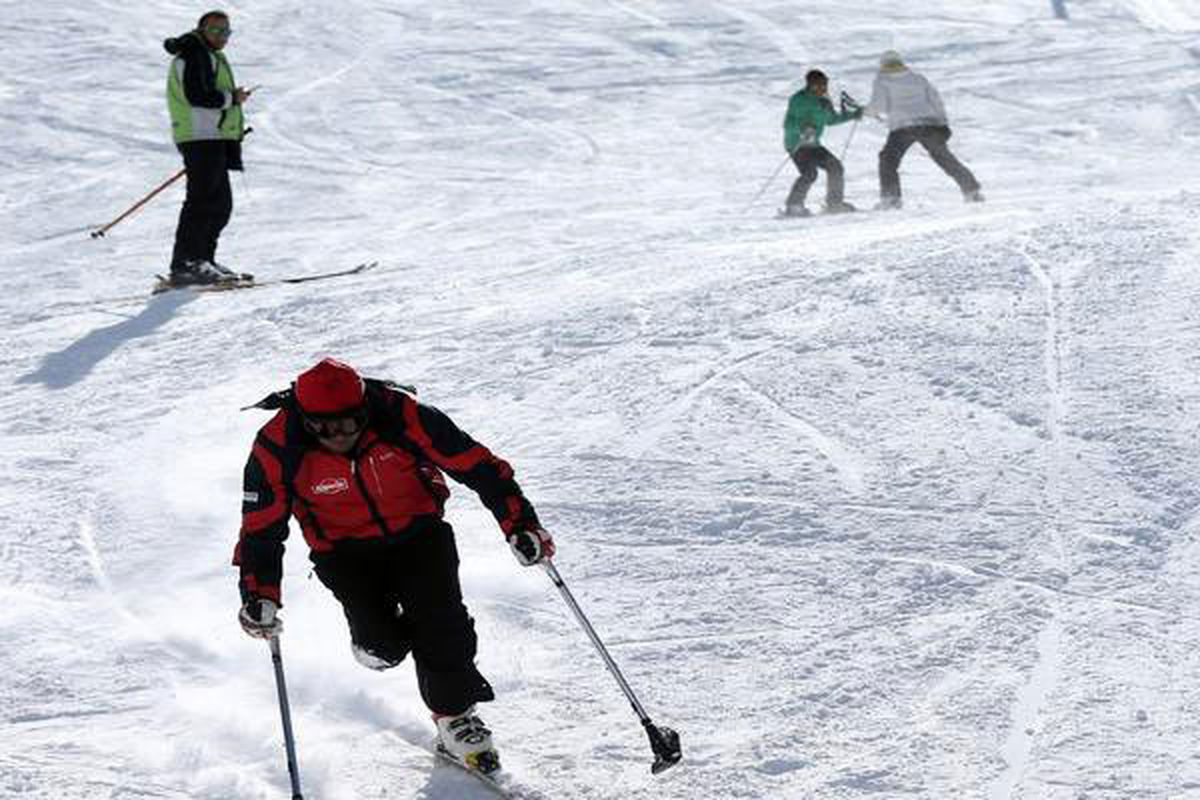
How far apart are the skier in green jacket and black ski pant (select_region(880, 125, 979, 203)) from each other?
0.38 meters

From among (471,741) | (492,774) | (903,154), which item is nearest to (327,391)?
(471,741)

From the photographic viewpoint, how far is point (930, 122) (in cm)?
1578

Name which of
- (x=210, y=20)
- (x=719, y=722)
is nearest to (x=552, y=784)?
(x=719, y=722)

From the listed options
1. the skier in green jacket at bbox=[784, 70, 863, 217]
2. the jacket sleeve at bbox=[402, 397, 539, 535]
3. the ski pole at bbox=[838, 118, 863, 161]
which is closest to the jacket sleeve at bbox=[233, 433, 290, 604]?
the jacket sleeve at bbox=[402, 397, 539, 535]

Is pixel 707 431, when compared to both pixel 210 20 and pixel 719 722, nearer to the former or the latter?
pixel 719 722

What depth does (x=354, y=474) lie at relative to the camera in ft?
16.9

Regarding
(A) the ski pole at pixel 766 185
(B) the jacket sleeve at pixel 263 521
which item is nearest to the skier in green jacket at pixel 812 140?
(A) the ski pole at pixel 766 185

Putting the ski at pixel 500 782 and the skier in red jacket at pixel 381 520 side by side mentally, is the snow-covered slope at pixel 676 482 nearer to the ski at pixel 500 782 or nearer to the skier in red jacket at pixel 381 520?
the ski at pixel 500 782

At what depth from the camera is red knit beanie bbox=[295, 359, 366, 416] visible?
16.0 feet

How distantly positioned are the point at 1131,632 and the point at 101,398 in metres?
5.74

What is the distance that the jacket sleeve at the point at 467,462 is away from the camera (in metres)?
5.14

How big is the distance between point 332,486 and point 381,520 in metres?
0.18

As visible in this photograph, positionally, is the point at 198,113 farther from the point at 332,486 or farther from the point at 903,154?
the point at 332,486

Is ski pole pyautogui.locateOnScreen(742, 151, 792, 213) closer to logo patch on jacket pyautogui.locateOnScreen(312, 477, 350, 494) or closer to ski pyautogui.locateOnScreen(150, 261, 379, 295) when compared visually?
ski pyautogui.locateOnScreen(150, 261, 379, 295)
